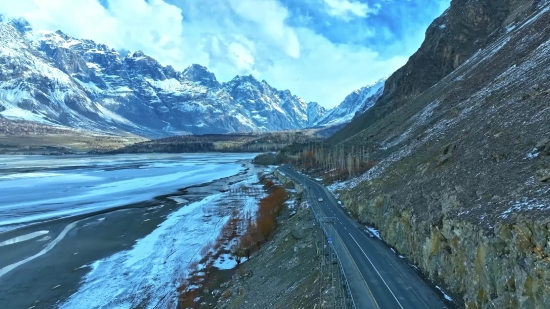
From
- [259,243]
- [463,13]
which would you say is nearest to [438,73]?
[463,13]

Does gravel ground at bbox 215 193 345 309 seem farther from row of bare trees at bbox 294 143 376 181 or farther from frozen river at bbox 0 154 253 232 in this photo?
frozen river at bbox 0 154 253 232

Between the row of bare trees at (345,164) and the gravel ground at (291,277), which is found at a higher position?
the row of bare trees at (345,164)

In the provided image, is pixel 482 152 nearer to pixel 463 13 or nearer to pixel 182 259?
pixel 182 259

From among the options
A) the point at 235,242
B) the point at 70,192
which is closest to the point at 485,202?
the point at 235,242

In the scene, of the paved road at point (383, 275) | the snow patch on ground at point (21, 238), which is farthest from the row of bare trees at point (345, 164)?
the snow patch on ground at point (21, 238)

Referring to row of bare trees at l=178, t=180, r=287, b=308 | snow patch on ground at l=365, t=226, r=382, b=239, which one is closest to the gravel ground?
row of bare trees at l=178, t=180, r=287, b=308

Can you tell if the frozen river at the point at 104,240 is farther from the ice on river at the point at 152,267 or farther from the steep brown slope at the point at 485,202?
the steep brown slope at the point at 485,202
